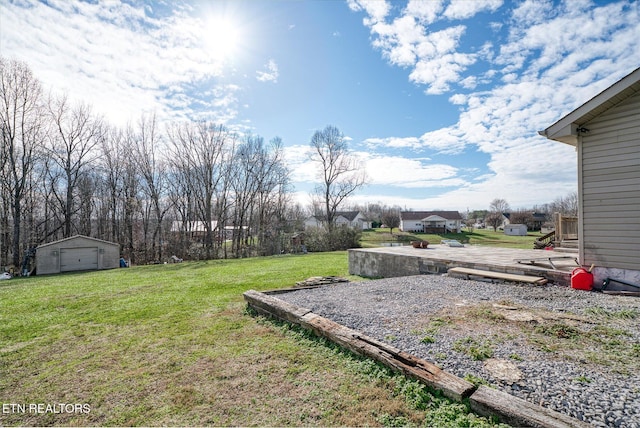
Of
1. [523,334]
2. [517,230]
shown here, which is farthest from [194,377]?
[517,230]

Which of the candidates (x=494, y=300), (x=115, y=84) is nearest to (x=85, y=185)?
(x=115, y=84)

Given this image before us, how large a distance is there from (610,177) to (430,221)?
4265cm

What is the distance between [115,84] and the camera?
1023 centimetres

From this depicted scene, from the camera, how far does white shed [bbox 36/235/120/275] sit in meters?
13.3

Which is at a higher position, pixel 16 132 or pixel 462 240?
pixel 16 132

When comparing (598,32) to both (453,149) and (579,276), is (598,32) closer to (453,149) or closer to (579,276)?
(579,276)

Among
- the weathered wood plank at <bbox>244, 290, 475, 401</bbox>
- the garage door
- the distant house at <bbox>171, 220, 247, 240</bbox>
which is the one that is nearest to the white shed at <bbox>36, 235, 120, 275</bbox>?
the garage door

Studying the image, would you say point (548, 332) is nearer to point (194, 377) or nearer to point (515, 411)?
point (515, 411)

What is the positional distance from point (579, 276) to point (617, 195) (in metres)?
1.55

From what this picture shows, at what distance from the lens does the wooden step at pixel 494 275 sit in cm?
492

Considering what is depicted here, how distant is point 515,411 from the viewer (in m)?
1.72

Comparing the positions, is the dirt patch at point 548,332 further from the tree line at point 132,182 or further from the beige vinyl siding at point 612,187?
the tree line at point 132,182

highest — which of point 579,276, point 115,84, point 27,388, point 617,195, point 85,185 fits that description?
point 115,84

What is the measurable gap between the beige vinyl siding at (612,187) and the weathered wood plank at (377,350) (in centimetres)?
479
